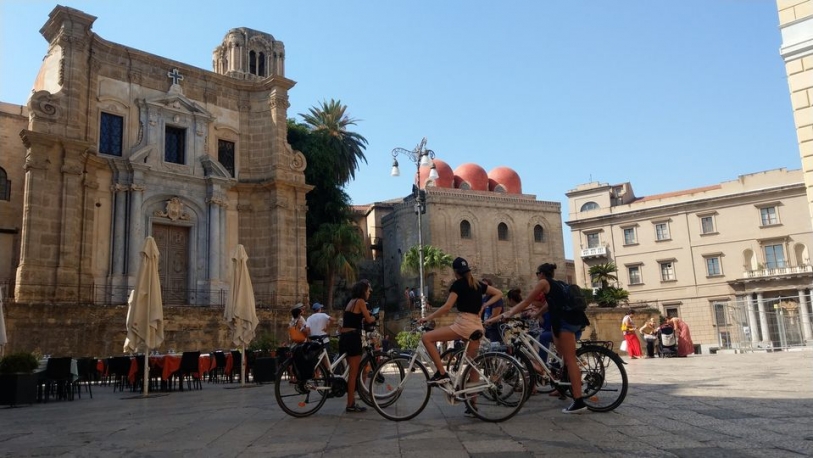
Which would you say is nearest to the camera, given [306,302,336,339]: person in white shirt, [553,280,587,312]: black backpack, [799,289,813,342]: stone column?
[553,280,587,312]: black backpack

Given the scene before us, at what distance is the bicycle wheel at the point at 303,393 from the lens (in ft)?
23.7

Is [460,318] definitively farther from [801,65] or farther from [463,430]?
[801,65]

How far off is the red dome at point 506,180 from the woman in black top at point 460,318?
44.4 metres

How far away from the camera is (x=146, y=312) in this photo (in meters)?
12.1

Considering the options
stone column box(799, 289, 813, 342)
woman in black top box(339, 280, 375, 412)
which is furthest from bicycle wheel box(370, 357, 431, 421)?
stone column box(799, 289, 813, 342)

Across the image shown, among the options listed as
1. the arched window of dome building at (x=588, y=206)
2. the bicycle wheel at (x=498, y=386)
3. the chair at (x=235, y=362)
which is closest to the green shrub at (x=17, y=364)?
the chair at (x=235, y=362)

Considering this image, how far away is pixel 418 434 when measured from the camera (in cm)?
547

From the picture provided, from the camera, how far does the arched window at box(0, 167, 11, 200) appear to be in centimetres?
2269

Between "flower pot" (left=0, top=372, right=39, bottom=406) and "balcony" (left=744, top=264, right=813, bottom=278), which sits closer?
"flower pot" (left=0, top=372, right=39, bottom=406)

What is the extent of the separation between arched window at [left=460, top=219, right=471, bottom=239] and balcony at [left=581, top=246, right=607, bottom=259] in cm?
1230

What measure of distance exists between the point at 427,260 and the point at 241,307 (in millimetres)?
27572

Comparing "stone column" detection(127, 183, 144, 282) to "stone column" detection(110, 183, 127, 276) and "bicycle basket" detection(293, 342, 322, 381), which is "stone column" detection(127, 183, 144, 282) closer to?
"stone column" detection(110, 183, 127, 276)

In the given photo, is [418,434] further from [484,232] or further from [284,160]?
[484,232]

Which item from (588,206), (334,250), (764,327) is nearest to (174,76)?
(334,250)
